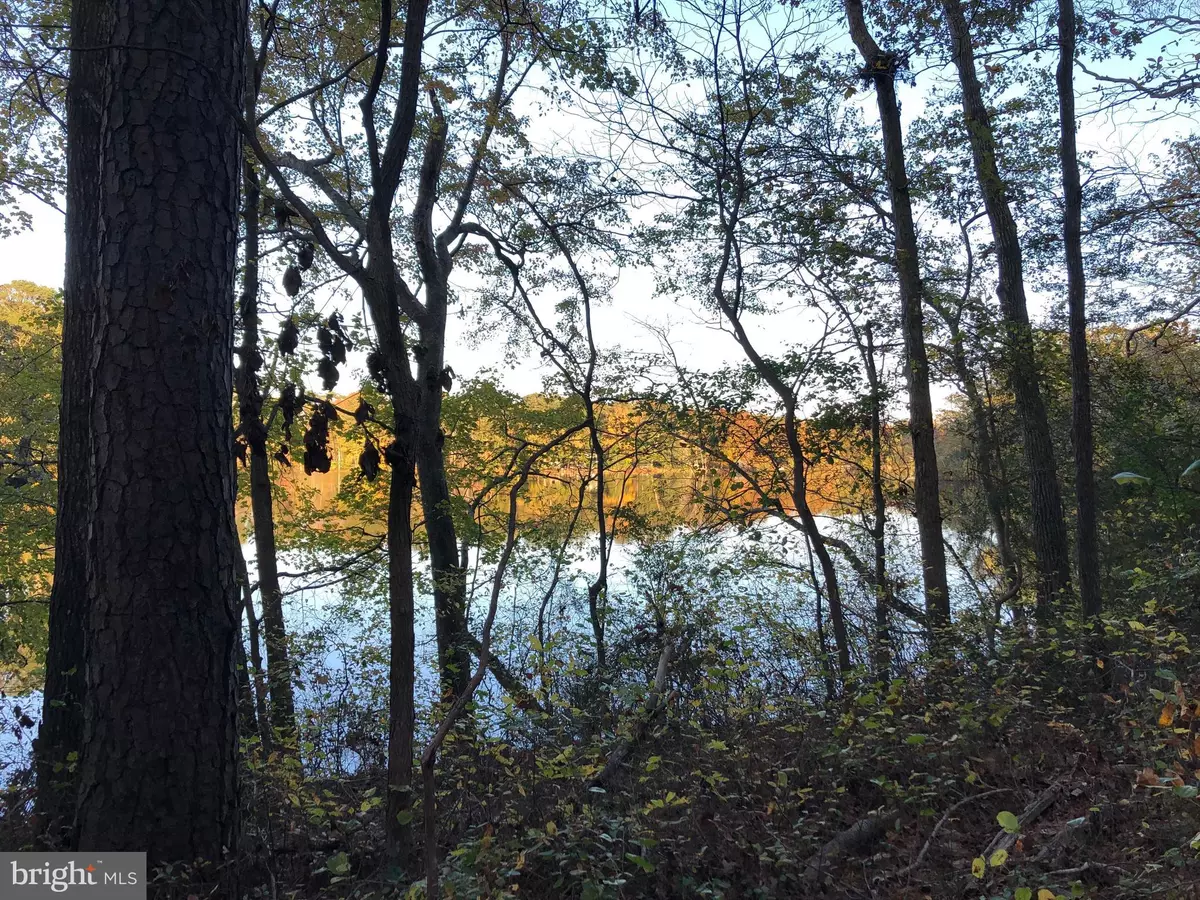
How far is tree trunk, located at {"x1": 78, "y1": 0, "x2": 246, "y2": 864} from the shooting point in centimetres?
245

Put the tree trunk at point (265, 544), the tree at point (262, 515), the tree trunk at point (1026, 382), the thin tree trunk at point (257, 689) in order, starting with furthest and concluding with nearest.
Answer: the tree trunk at point (1026, 382)
the tree trunk at point (265, 544)
the tree at point (262, 515)
the thin tree trunk at point (257, 689)

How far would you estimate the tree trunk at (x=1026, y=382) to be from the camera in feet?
26.9

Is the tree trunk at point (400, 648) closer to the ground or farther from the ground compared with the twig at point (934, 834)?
farther from the ground

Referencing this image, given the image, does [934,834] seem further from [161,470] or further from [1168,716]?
[161,470]

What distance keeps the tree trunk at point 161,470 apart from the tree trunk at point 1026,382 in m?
8.01

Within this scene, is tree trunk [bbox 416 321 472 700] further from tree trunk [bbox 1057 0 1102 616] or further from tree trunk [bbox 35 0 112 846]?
tree trunk [bbox 1057 0 1102 616]

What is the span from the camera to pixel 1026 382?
28.0ft

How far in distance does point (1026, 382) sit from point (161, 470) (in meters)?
8.96

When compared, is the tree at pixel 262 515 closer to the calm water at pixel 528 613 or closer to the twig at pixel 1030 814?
the calm water at pixel 528 613

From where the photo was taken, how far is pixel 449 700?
227 inches

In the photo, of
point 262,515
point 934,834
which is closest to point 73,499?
point 934,834

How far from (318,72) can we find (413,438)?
8490 millimetres

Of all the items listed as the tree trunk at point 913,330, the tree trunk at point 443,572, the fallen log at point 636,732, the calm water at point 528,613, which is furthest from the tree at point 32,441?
the tree trunk at point 913,330

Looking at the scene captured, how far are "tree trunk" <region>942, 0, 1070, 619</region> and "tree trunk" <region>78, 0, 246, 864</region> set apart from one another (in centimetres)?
Answer: 801
